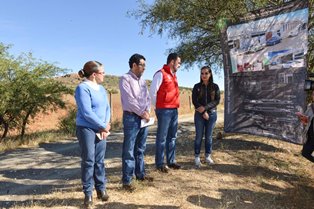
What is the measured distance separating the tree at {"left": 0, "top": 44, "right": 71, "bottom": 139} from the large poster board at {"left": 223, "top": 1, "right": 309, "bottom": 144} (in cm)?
776

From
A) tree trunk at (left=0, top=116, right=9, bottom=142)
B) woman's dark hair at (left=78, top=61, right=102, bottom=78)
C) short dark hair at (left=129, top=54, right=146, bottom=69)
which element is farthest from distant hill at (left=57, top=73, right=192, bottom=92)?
tree trunk at (left=0, top=116, right=9, bottom=142)

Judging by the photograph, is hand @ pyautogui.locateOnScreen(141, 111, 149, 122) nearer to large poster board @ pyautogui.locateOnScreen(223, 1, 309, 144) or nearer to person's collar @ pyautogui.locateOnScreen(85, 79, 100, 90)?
person's collar @ pyautogui.locateOnScreen(85, 79, 100, 90)

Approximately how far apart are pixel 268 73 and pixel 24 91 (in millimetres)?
8793

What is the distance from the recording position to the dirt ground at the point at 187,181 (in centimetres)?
493

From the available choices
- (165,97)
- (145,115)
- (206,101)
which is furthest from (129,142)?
(206,101)

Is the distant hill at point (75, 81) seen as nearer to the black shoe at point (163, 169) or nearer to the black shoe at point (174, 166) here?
the black shoe at point (163, 169)

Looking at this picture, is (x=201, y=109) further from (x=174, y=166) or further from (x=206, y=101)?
(x=174, y=166)

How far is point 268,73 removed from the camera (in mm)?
7523

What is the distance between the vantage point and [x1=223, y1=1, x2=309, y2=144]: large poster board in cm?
697

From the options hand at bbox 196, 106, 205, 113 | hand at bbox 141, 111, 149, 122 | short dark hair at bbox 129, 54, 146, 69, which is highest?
short dark hair at bbox 129, 54, 146, 69

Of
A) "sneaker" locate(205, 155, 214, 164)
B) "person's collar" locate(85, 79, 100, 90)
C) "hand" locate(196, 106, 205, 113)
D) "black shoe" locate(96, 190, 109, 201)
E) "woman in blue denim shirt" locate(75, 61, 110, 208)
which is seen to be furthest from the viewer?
"sneaker" locate(205, 155, 214, 164)

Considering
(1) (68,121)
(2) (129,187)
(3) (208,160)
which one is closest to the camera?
(2) (129,187)

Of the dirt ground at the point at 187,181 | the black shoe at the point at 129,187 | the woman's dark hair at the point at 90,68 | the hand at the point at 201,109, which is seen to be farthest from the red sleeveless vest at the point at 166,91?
the woman's dark hair at the point at 90,68

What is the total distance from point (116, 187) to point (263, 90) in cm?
417
